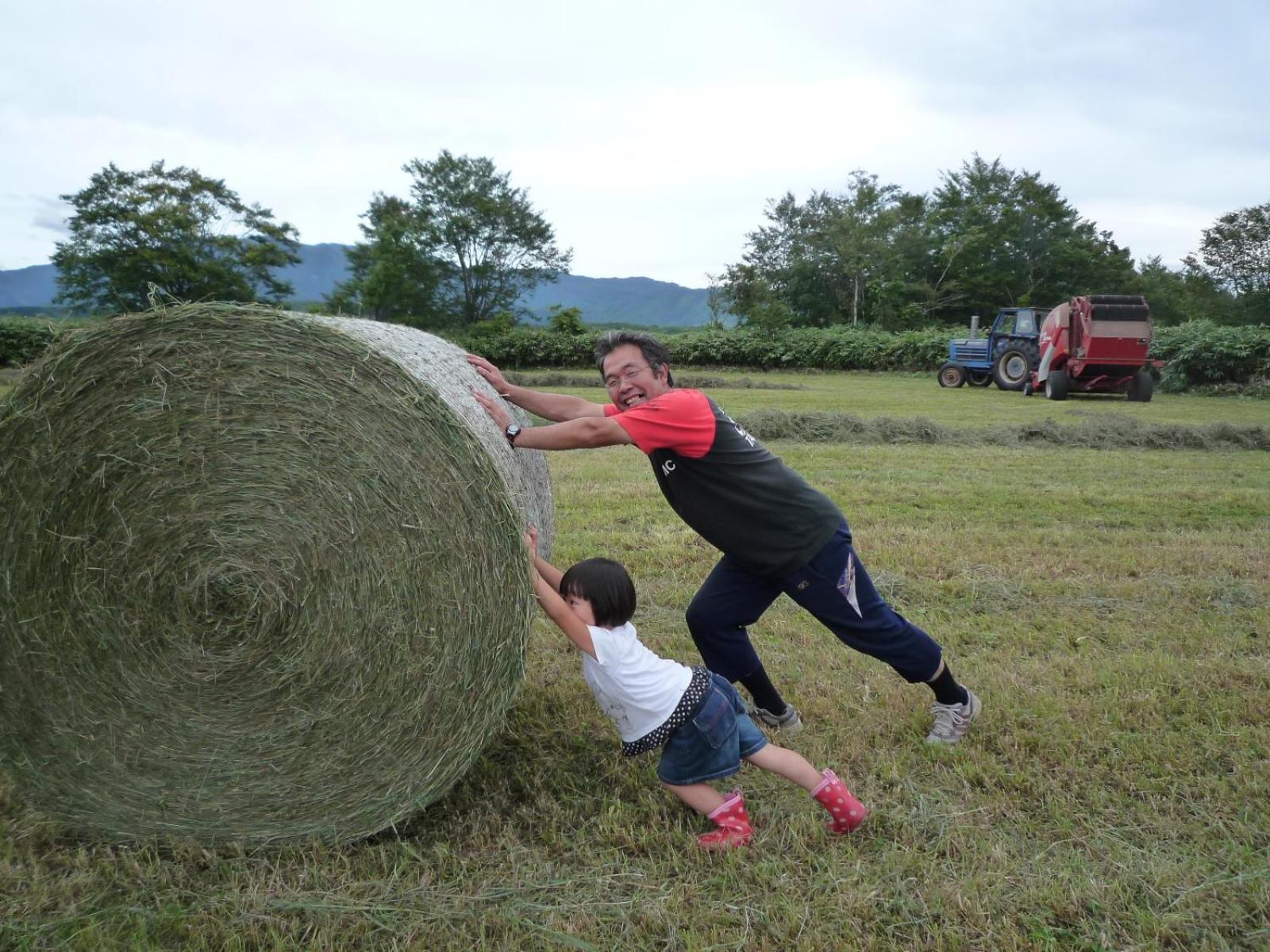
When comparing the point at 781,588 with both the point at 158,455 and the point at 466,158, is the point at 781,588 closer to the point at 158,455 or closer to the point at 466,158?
the point at 158,455

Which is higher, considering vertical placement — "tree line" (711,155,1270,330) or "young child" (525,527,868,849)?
"tree line" (711,155,1270,330)

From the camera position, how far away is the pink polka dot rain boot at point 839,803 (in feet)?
9.79

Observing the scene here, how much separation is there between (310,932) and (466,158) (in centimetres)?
5590

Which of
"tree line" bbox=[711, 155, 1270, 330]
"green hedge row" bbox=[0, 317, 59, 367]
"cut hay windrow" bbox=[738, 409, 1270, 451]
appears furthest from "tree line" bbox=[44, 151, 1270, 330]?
"cut hay windrow" bbox=[738, 409, 1270, 451]

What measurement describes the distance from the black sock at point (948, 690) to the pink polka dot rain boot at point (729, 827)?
3.51ft

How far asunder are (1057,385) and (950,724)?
18564 mm

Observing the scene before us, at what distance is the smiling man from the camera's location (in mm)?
3248

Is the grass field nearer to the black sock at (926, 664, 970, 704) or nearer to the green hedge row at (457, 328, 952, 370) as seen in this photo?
the black sock at (926, 664, 970, 704)

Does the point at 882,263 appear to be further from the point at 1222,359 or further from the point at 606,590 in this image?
the point at 606,590

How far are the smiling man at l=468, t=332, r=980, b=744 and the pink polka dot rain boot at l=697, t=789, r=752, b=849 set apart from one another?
32.8 inches

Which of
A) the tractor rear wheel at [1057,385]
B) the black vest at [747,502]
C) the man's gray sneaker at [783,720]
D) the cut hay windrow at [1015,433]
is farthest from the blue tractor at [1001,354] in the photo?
the black vest at [747,502]

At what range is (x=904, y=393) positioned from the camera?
883 inches

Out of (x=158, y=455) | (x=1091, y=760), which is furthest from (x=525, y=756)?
(x=1091, y=760)

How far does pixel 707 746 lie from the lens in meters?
3.04
